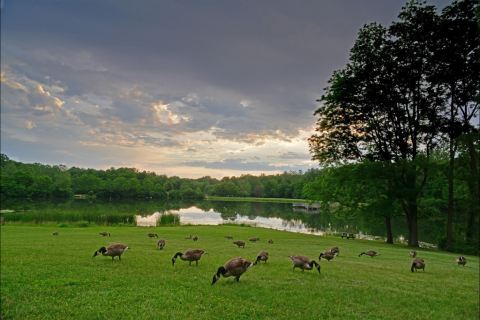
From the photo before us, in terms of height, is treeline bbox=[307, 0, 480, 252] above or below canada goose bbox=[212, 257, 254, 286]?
above

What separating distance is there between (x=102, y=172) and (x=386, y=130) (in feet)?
577

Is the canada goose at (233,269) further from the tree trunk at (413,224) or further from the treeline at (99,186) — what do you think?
the treeline at (99,186)

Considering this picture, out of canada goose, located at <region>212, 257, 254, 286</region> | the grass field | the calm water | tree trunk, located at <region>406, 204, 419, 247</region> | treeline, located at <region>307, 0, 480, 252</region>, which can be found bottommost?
the calm water

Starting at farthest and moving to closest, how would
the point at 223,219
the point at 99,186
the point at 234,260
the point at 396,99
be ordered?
the point at 99,186 < the point at 223,219 < the point at 396,99 < the point at 234,260

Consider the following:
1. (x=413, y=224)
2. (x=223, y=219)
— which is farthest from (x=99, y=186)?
(x=413, y=224)

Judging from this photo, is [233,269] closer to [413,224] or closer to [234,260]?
[234,260]

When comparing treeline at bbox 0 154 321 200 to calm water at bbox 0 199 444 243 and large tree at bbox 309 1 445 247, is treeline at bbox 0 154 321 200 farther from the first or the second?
large tree at bbox 309 1 445 247

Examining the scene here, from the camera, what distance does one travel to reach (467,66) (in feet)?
72.3

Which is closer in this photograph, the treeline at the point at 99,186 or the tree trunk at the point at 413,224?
the tree trunk at the point at 413,224

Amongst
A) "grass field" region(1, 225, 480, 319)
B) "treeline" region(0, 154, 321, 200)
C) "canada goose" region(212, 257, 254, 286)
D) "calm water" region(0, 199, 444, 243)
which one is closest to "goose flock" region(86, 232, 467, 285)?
"canada goose" region(212, 257, 254, 286)

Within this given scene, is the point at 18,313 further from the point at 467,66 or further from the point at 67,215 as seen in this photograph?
the point at 67,215

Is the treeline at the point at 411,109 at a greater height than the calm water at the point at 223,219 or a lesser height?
greater

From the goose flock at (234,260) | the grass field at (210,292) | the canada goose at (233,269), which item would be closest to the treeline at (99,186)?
the goose flock at (234,260)

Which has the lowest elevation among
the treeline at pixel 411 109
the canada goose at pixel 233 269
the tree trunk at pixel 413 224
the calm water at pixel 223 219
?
the calm water at pixel 223 219
